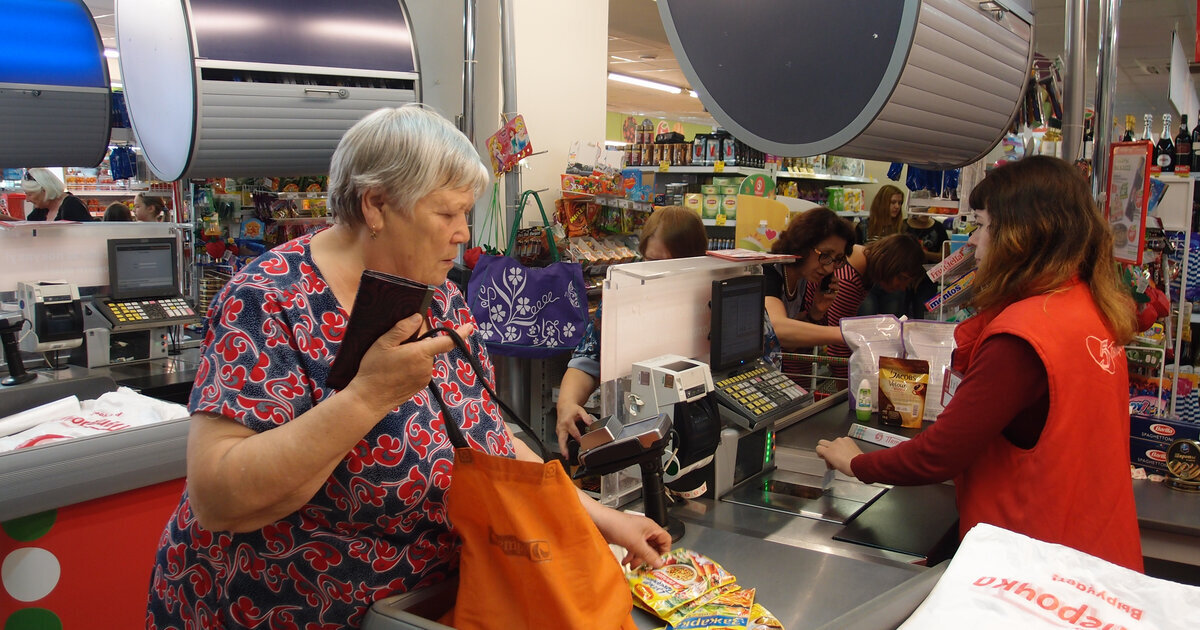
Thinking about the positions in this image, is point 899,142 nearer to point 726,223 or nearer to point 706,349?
point 706,349

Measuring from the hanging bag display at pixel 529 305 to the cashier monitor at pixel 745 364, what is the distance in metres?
1.12

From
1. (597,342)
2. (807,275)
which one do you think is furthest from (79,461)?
(807,275)

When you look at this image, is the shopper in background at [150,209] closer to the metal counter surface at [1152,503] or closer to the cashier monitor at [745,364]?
the cashier monitor at [745,364]

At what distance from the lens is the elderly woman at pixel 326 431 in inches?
42.9

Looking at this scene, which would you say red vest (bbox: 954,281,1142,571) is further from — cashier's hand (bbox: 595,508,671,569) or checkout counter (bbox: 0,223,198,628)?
checkout counter (bbox: 0,223,198,628)

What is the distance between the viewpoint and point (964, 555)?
977 mm

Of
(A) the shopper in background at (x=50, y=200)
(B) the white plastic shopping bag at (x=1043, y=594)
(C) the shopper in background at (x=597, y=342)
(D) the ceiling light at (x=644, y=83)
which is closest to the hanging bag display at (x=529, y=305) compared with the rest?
(C) the shopper in background at (x=597, y=342)

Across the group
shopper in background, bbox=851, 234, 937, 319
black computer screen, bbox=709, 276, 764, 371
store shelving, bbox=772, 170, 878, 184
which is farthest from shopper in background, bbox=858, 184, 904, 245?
black computer screen, bbox=709, 276, 764, 371

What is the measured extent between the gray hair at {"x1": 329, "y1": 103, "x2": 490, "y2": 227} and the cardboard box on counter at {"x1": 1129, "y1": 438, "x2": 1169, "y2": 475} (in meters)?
2.34

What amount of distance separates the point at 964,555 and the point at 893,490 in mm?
1478

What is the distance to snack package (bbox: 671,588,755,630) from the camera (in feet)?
4.37

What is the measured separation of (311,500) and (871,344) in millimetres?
2052

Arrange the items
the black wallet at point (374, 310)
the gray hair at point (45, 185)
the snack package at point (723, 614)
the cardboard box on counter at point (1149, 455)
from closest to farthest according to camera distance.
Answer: the black wallet at point (374, 310) < the snack package at point (723, 614) < the cardboard box on counter at point (1149, 455) < the gray hair at point (45, 185)

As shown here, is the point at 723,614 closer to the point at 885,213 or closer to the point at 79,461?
the point at 79,461
